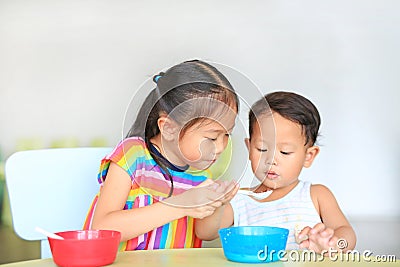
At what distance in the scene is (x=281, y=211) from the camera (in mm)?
1361

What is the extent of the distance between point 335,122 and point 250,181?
3.11 feet

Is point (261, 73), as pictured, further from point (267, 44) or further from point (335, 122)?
point (335, 122)

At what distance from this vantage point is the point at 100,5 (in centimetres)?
221

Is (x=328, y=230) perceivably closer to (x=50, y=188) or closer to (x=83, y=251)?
(x=83, y=251)

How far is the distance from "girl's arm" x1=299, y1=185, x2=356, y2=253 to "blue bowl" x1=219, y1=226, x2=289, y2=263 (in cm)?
9

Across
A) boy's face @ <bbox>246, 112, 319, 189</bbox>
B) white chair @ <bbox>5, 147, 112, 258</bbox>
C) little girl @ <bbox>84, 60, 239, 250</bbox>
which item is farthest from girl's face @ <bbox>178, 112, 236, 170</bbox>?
white chair @ <bbox>5, 147, 112, 258</bbox>

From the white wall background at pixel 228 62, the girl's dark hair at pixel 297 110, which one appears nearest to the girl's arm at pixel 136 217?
the girl's dark hair at pixel 297 110

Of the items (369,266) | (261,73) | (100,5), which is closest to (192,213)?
(369,266)

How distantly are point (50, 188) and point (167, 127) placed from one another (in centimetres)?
41

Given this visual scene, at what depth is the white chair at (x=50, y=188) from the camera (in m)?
1.45

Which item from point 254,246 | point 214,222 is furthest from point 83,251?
point 214,222

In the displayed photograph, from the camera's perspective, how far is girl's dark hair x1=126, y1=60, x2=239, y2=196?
3.86 feet

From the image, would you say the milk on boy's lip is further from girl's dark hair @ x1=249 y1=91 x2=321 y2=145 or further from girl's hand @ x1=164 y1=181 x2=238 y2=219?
girl's hand @ x1=164 y1=181 x2=238 y2=219

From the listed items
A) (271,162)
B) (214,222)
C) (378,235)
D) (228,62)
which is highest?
(228,62)
